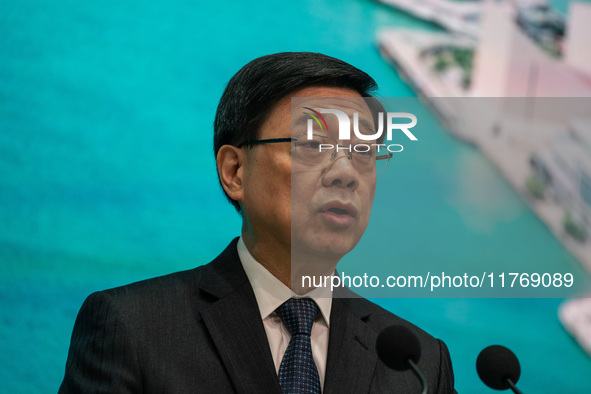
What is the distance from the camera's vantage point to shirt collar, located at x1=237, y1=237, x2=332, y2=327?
1.68m

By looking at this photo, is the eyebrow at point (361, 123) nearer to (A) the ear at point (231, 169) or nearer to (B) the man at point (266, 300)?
(B) the man at point (266, 300)

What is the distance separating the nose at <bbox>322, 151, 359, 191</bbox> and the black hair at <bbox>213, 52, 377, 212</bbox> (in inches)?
8.6

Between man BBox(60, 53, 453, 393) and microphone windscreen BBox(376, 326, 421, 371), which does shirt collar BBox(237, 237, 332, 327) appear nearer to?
man BBox(60, 53, 453, 393)

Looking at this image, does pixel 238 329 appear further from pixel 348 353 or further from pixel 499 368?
pixel 499 368

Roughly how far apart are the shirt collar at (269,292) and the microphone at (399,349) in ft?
1.55

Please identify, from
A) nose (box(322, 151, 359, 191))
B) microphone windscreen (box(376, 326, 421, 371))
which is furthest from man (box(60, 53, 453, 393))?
microphone windscreen (box(376, 326, 421, 371))

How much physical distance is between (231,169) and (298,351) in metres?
0.51

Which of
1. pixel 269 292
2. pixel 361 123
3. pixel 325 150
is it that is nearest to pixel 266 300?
pixel 269 292

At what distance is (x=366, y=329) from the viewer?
1.77 metres

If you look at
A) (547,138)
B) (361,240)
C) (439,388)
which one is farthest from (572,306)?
(361,240)

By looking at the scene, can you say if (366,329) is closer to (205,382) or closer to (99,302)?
(205,382)

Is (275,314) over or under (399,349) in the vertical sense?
over

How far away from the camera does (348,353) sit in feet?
5.48

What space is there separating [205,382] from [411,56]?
1419mm
